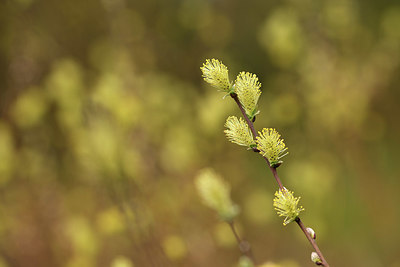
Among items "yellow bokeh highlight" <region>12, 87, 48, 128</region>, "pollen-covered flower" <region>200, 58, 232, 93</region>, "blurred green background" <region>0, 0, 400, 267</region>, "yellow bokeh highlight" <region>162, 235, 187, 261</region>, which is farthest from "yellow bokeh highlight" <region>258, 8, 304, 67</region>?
"pollen-covered flower" <region>200, 58, 232, 93</region>

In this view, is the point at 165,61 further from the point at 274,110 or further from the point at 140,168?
the point at 140,168

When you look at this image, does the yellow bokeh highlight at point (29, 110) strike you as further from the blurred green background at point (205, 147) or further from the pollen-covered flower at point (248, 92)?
the pollen-covered flower at point (248, 92)

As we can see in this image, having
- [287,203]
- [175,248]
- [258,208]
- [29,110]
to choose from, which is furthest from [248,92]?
[29,110]

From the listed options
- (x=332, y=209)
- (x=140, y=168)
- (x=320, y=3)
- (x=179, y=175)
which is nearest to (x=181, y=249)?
(x=140, y=168)

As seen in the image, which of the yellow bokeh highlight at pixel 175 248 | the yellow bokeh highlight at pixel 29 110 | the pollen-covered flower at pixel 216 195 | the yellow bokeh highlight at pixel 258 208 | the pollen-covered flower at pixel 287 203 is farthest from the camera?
the yellow bokeh highlight at pixel 29 110

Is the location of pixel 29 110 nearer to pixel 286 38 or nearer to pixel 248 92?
pixel 286 38

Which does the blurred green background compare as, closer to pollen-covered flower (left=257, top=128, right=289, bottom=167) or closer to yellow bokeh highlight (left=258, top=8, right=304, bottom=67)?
yellow bokeh highlight (left=258, top=8, right=304, bottom=67)

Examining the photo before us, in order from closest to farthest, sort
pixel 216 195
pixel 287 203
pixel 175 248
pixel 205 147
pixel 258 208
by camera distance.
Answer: pixel 287 203
pixel 216 195
pixel 175 248
pixel 258 208
pixel 205 147

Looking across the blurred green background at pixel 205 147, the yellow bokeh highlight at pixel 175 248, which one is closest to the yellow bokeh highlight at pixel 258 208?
the blurred green background at pixel 205 147
